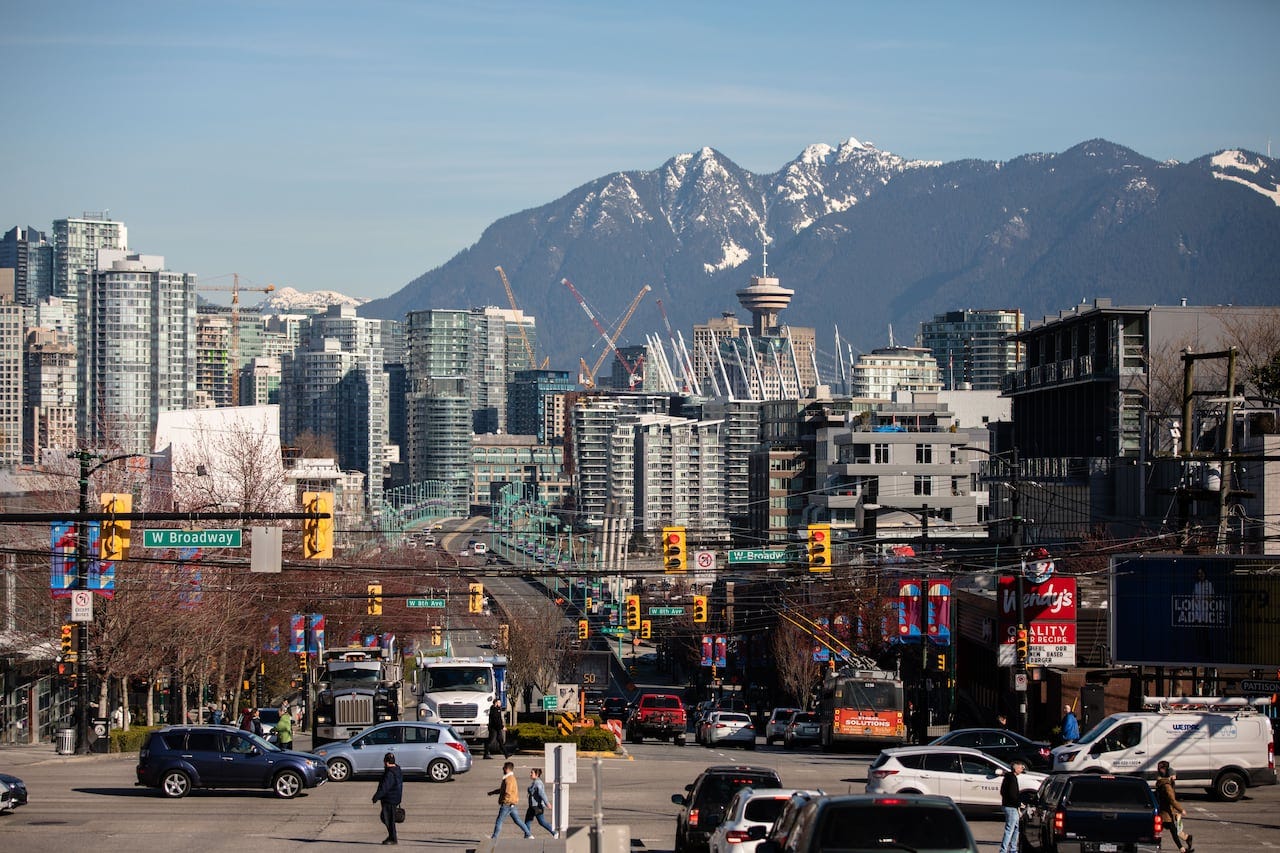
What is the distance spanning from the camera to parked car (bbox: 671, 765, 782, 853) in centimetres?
3008

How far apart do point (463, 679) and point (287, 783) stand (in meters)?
16.5

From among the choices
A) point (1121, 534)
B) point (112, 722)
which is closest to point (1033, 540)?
point (1121, 534)

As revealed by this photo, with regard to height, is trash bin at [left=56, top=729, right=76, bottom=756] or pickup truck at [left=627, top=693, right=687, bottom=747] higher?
trash bin at [left=56, top=729, right=76, bottom=756]

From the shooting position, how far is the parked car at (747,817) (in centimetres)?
2645

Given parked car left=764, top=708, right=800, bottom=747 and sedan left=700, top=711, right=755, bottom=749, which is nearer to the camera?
sedan left=700, top=711, right=755, bottom=749

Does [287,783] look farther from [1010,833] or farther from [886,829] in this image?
[886,829]

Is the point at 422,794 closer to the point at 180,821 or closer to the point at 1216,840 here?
the point at 180,821

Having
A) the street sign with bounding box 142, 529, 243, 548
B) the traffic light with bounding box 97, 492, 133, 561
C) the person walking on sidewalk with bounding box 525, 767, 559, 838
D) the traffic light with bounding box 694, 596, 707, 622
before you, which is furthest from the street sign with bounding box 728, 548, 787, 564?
the traffic light with bounding box 694, 596, 707, 622

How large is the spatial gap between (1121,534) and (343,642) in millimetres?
47929

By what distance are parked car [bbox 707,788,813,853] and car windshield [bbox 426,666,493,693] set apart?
2918 cm

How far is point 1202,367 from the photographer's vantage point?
12588 cm

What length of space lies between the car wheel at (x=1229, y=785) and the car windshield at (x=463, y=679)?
79.4 feet

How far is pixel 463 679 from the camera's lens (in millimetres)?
56594

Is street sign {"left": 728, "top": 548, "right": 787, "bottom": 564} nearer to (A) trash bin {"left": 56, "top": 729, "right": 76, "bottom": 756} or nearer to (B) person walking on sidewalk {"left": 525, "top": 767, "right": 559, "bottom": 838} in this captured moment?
(A) trash bin {"left": 56, "top": 729, "right": 76, "bottom": 756}
